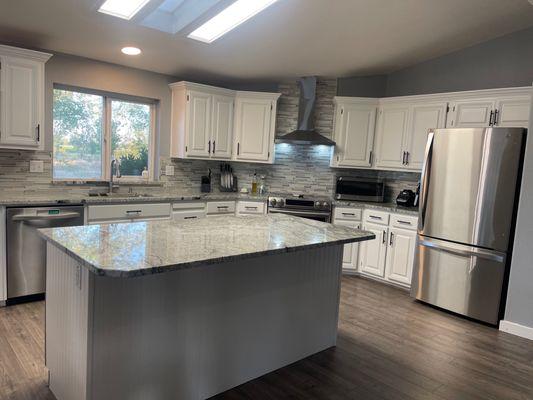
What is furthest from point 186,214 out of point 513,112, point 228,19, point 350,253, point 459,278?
point 513,112

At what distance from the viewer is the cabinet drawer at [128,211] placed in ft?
12.0

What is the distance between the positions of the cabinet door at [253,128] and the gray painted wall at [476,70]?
1.67 metres

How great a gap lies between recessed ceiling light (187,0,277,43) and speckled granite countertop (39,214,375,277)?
181 cm

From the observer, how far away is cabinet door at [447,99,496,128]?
12.7ft

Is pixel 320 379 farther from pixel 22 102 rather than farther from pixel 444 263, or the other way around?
pixel 22 102

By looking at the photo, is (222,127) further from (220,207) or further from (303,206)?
(303,206)

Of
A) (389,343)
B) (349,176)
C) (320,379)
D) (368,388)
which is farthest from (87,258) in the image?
(349,176)

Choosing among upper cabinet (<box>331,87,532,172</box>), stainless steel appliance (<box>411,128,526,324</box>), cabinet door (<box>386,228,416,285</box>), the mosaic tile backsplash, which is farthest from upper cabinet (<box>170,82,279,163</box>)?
stainless steel appliance (<box>411,128,526,324</box>)

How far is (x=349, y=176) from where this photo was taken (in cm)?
505

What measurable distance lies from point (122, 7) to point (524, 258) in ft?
12.8

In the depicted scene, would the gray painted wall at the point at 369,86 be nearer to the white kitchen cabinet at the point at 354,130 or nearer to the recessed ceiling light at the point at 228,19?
the white kitchen cabinet at the point at 354,130

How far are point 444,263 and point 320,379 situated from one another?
1.96 m

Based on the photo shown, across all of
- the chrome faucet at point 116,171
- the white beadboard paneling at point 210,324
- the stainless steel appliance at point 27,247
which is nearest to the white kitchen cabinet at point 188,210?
the chrome faucet at point 116,171

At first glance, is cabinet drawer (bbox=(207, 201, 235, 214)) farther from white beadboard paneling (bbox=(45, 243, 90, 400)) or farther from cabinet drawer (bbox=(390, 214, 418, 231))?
white beadboard paneling (bbox=(45, 243, 90, 400))
